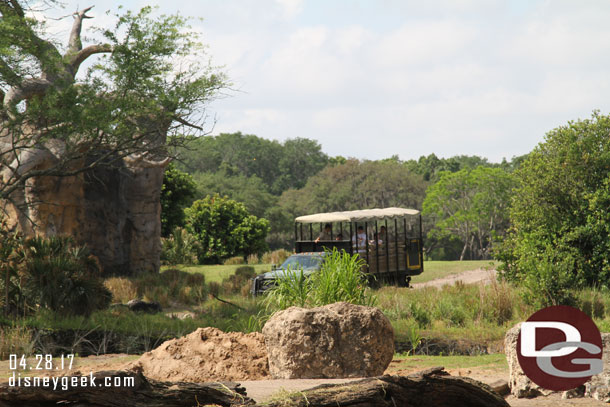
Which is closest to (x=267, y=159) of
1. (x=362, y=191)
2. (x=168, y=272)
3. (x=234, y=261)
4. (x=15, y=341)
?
(x=362, y=191)

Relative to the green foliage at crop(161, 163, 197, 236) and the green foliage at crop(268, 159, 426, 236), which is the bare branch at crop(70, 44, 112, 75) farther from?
the green foliage at crop(268, 159, 426, 236)

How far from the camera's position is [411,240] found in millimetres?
23766

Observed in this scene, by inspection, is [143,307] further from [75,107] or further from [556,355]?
[556,355]

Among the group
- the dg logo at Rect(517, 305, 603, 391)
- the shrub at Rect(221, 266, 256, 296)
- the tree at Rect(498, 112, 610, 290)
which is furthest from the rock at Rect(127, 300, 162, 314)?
the dg logo at Rect(517, 305, 603, 391)

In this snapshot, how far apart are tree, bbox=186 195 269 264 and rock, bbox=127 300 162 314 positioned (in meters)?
16.8

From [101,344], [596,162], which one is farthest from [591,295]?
[101,344]

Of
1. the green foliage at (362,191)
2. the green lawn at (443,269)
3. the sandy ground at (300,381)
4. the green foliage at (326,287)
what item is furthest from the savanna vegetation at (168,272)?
the green foliage at (362,191)

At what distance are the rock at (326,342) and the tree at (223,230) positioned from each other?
2742 cm

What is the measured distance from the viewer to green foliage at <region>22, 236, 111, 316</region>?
1569 centimetres

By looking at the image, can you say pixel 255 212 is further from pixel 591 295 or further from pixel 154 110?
pixel 591 295

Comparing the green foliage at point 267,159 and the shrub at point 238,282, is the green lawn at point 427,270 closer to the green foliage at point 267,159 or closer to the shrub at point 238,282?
the shrub at point 238,282

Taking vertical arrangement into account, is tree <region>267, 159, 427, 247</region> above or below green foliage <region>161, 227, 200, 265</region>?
above

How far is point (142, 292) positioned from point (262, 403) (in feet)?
Result: 55.1

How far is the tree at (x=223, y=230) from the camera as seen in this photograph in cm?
3609
